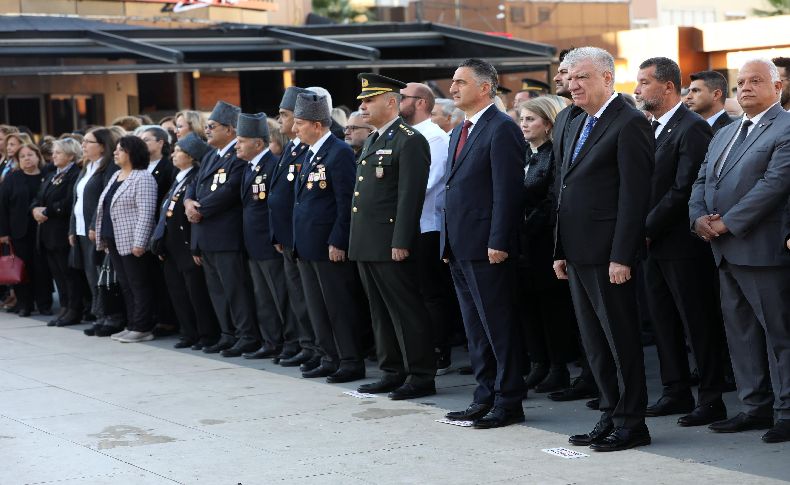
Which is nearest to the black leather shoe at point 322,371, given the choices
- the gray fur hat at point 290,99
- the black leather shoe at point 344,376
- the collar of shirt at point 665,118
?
the black leather shoe at point 344,376

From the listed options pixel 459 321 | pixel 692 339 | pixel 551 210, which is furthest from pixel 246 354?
pixel 692 339

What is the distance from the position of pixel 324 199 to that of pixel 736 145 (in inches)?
130

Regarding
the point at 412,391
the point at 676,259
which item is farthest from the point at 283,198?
the point at 676,259

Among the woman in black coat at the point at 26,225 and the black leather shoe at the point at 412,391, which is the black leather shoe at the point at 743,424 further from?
the woman in black coat at the point at 26,225

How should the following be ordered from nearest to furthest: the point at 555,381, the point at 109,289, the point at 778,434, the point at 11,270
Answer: the point at 778,434, the point at 555,381, the point at 109,289, the point at 11,270

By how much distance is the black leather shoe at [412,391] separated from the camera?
8.66 meters

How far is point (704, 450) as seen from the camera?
268 inches

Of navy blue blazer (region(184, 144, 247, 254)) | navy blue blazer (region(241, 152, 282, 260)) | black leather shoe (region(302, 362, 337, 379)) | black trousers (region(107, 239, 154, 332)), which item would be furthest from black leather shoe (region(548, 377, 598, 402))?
black trousers (region(107, 239, 154, 332))

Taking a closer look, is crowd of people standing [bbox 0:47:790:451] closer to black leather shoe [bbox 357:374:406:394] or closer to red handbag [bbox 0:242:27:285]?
black leather shoe [bbox 357:374:406:394]

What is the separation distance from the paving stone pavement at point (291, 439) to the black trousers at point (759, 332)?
30 cm

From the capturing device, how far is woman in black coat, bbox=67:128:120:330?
496 inches

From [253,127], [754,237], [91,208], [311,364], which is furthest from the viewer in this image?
[91,208]

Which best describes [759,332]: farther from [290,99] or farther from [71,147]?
[71,147]

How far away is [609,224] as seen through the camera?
22.9ft
